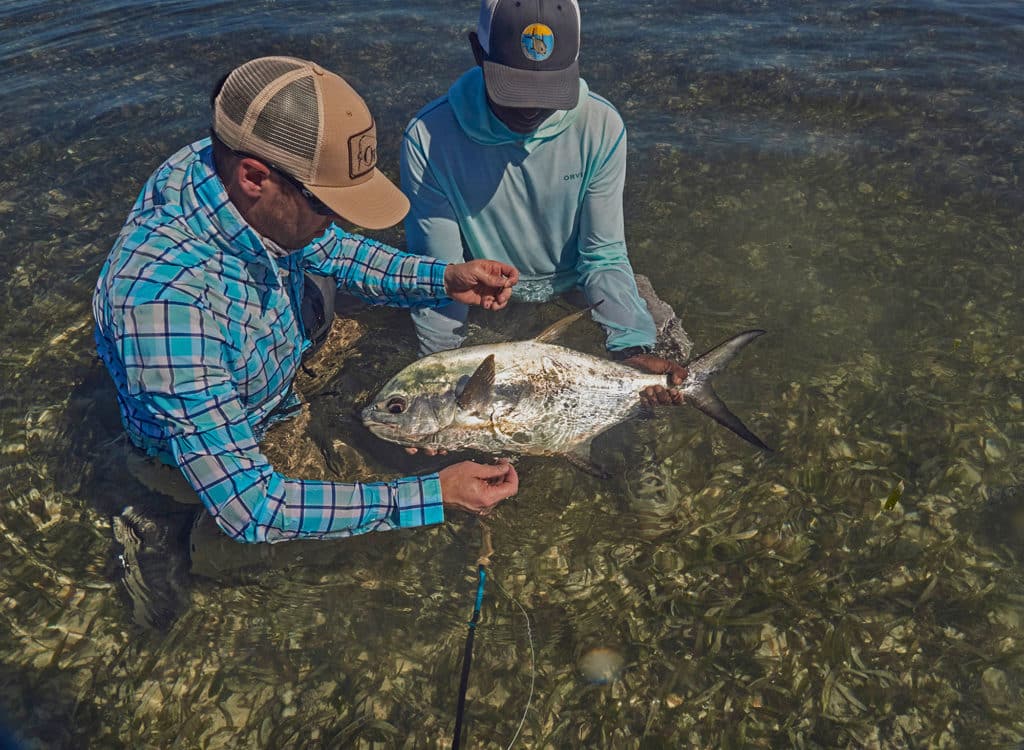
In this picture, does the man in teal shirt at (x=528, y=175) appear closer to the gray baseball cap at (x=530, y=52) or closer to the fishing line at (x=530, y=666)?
the gray baseball cap at (x=530, y=52)

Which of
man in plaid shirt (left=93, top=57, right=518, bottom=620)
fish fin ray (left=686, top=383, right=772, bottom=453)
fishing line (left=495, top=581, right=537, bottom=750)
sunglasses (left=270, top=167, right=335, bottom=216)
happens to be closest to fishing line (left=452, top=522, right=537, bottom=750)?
fishing line (left=495, top=581, right=537, bottom=750)

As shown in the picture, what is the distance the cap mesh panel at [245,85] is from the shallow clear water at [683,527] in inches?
96.7

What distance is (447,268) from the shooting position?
431 cm

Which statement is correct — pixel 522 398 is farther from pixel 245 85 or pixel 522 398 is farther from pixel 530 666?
pixel 245 85

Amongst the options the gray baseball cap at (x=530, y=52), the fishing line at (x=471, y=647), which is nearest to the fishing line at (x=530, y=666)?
the fishing line at (x=471, y=647)

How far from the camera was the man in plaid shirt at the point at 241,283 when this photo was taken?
2541 mm

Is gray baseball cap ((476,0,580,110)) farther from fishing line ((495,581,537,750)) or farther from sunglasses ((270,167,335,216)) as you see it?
fishing line ((495,581,537,750))

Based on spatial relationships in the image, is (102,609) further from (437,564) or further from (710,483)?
(710,483)

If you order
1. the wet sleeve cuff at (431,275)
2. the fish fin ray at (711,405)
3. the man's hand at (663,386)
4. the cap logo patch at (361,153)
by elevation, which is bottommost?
the fish fin ray at (711,405)

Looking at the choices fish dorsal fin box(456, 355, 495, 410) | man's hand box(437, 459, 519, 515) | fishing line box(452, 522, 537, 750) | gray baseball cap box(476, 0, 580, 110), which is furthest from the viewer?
fish dorsal fin box(456, 355, 495, 410)

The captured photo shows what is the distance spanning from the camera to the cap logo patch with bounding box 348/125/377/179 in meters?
2.67

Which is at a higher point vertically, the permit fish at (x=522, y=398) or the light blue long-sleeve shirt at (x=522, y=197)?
the light blue long-sleeve shirt at (x=522, y=197)

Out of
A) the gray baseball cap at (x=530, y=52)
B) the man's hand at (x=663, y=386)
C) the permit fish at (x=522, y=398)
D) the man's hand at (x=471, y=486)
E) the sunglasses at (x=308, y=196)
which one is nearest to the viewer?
the sunglasses at (x=308, y=196)

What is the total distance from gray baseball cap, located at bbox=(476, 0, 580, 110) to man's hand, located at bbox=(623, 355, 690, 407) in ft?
5.53
